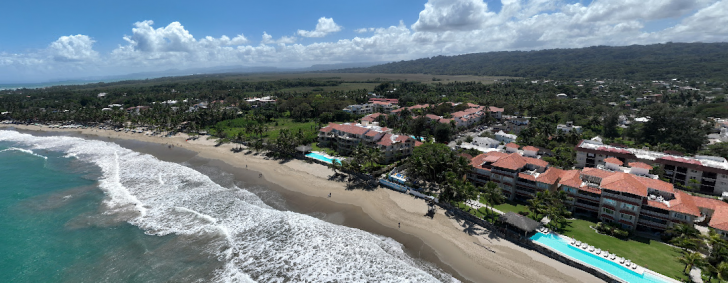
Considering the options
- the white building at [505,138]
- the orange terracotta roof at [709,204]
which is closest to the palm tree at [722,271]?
the orange terracotta roof at [709,204]

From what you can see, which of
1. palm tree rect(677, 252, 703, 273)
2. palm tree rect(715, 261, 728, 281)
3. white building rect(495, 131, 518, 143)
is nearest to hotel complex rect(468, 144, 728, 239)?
palm tree rect(677, 252, 703, 273)

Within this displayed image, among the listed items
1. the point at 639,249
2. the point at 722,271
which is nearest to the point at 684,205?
the point at 639,249

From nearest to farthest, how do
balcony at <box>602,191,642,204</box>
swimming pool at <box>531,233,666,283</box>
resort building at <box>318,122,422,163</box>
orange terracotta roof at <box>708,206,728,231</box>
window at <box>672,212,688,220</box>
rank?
swimming pool at <box>531,233,666,283</box> → orange terracotta roof at <box>708,206,728,231</box> → window at <box>672,212,688,220</box> → balcony at <box>602,191,642,204</box> → resort building at <box>318,122,422,163</box>

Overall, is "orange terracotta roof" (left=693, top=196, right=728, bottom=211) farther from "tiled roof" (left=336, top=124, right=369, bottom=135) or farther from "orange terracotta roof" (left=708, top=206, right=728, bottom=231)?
"tiled roof" (left=336, top=124, right=369, bottom=135)

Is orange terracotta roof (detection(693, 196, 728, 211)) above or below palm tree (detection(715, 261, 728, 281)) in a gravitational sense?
below

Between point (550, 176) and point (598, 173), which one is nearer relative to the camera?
point (598, 173)

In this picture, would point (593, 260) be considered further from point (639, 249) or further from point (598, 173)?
point (598, 173)

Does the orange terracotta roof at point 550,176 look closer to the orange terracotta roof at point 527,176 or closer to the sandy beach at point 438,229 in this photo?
the orange terracotta roof at point 527,176

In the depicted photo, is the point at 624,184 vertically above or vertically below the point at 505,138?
above
